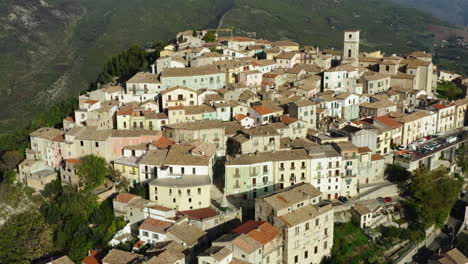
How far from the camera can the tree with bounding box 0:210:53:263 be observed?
117ft

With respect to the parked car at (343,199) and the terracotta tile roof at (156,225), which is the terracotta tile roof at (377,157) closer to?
the parked car at (343,199)

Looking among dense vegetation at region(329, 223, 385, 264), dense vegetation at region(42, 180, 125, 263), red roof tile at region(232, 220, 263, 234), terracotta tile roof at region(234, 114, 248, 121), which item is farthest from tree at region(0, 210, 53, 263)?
dense vegetation at region(329, 223, 385, 264)

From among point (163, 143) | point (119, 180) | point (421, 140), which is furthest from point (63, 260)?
point (421, 140)

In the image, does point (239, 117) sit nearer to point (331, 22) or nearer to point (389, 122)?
point (389, 122)

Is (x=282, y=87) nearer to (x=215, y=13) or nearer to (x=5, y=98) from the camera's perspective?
(x=5, y=98)

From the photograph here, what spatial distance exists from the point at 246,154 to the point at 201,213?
6.04 m

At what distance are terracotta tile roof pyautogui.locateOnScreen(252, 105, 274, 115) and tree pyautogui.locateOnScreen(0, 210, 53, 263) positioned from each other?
20.2m

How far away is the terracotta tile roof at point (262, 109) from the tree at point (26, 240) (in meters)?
20.2

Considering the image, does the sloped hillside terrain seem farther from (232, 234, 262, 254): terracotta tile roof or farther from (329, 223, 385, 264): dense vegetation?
(232, 234, 262, 254): terracotta tile roof

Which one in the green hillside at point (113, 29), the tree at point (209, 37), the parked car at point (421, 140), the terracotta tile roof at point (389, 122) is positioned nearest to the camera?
the terracotta tile roof at point (389, 122)

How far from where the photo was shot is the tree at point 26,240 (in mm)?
35688

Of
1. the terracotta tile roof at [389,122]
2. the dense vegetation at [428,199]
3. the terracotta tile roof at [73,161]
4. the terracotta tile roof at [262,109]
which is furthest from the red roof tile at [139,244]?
the terracotta tile roof at [389,122]

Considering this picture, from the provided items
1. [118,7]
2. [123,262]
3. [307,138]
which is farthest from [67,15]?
[123,262]

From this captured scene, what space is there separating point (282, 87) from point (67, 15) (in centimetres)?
9954
